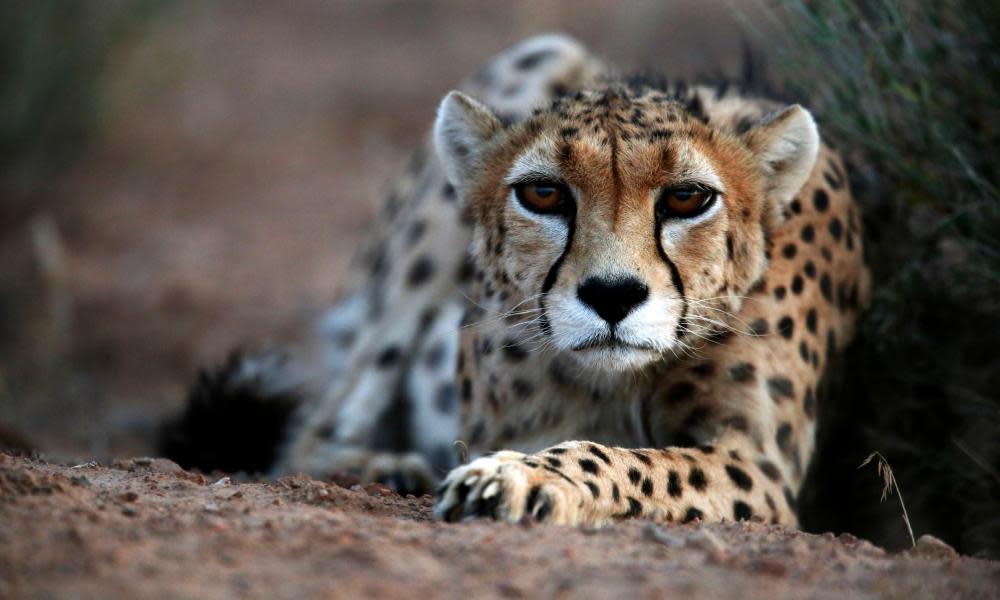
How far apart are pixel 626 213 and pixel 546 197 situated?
18 cm

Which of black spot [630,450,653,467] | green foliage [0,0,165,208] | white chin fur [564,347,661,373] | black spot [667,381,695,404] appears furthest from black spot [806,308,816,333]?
green foliage [0,0,165,208]

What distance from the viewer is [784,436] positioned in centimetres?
246

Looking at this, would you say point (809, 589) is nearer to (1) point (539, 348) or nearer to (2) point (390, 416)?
(1) point (539, 348)

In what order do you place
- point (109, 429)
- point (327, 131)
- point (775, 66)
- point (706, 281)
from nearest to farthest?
point (706, 281)
point (775, 66)
point (109, 429)
point (327, 131)

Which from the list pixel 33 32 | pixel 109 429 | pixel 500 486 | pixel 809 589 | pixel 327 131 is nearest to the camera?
pixel 809 589

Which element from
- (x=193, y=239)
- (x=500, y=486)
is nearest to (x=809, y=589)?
(x=500, y=486)

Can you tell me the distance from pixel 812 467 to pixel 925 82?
84 cm

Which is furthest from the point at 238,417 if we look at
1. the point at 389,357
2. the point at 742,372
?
the point at 742,372

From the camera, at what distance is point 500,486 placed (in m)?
1.86

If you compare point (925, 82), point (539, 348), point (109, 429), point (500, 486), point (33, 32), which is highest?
point (33, 32)

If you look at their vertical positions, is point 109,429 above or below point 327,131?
below

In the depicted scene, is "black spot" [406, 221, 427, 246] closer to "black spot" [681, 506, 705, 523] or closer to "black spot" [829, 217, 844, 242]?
"black spot" [829, 217, 844, 242]

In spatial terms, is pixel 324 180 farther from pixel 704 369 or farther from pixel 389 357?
pixel 704 369

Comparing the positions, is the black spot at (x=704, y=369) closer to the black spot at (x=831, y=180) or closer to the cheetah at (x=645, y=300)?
the cheetah at (x=645, y=300)
